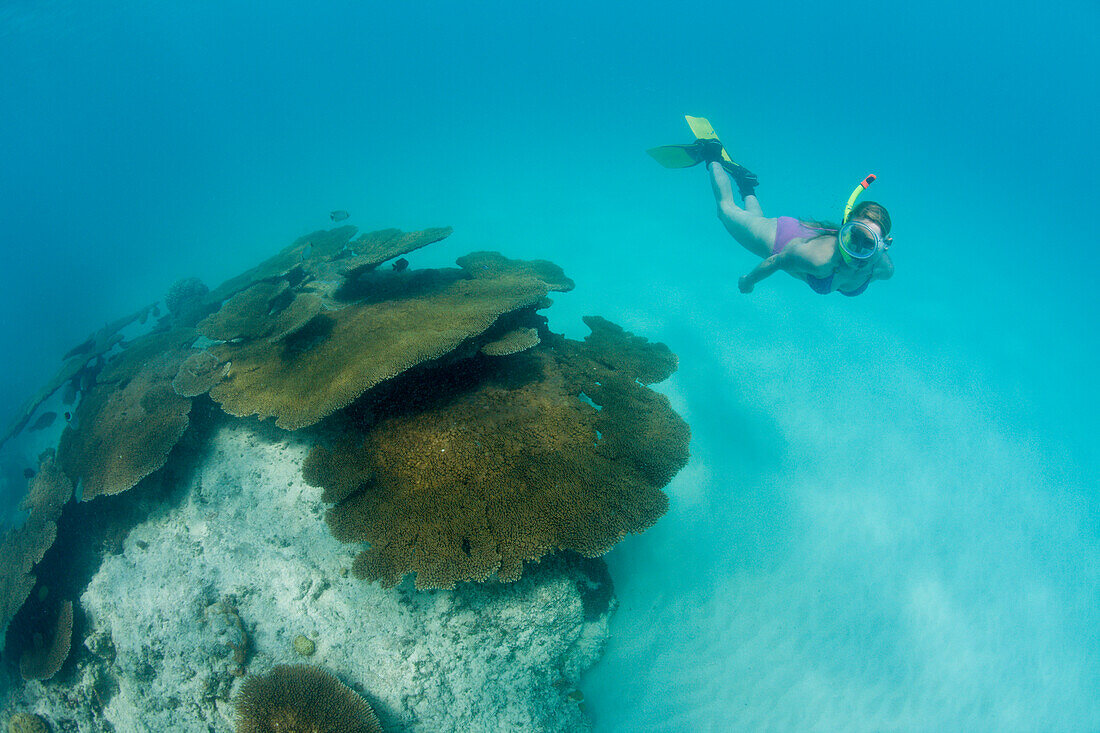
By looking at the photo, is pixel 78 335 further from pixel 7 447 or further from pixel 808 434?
pixel 808 434

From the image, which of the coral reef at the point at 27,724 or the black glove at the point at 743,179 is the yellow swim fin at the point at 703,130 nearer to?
the black glove at the point at 743,179

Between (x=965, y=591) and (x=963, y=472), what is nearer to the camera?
(x=965, y=591)

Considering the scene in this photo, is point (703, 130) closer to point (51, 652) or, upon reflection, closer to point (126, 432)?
point (126, 432)

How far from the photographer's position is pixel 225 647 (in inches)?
157

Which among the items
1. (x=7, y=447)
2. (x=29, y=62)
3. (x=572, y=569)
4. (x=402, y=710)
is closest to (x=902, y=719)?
(x=572, y=569)

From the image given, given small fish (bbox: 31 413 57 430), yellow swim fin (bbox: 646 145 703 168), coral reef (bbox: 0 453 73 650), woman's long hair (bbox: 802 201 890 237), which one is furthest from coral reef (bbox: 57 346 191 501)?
yellow swim fin (bbox: 646 145 703 168)

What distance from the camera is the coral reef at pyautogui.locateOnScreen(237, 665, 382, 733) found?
3.30m

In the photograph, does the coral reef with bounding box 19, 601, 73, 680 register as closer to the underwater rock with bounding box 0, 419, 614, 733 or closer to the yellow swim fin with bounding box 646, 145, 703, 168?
the underwater rock with bounding box 0, 419, 614, 733

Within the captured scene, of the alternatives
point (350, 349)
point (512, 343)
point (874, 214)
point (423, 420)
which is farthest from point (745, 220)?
point (350, 349)

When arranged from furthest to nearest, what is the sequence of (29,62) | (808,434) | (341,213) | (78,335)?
(29,62)
(78,335)
(341,213)
(808,434)

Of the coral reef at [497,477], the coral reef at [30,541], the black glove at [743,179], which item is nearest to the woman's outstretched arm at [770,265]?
the black glove at [743,179]

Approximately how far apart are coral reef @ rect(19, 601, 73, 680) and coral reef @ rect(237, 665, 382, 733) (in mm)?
2518

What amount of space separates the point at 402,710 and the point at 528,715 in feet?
4.33

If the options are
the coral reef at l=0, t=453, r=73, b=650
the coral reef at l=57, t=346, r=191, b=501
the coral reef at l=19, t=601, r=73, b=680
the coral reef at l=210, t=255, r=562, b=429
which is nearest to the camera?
the coral reef at l=210, t=255, r=562, b=429
